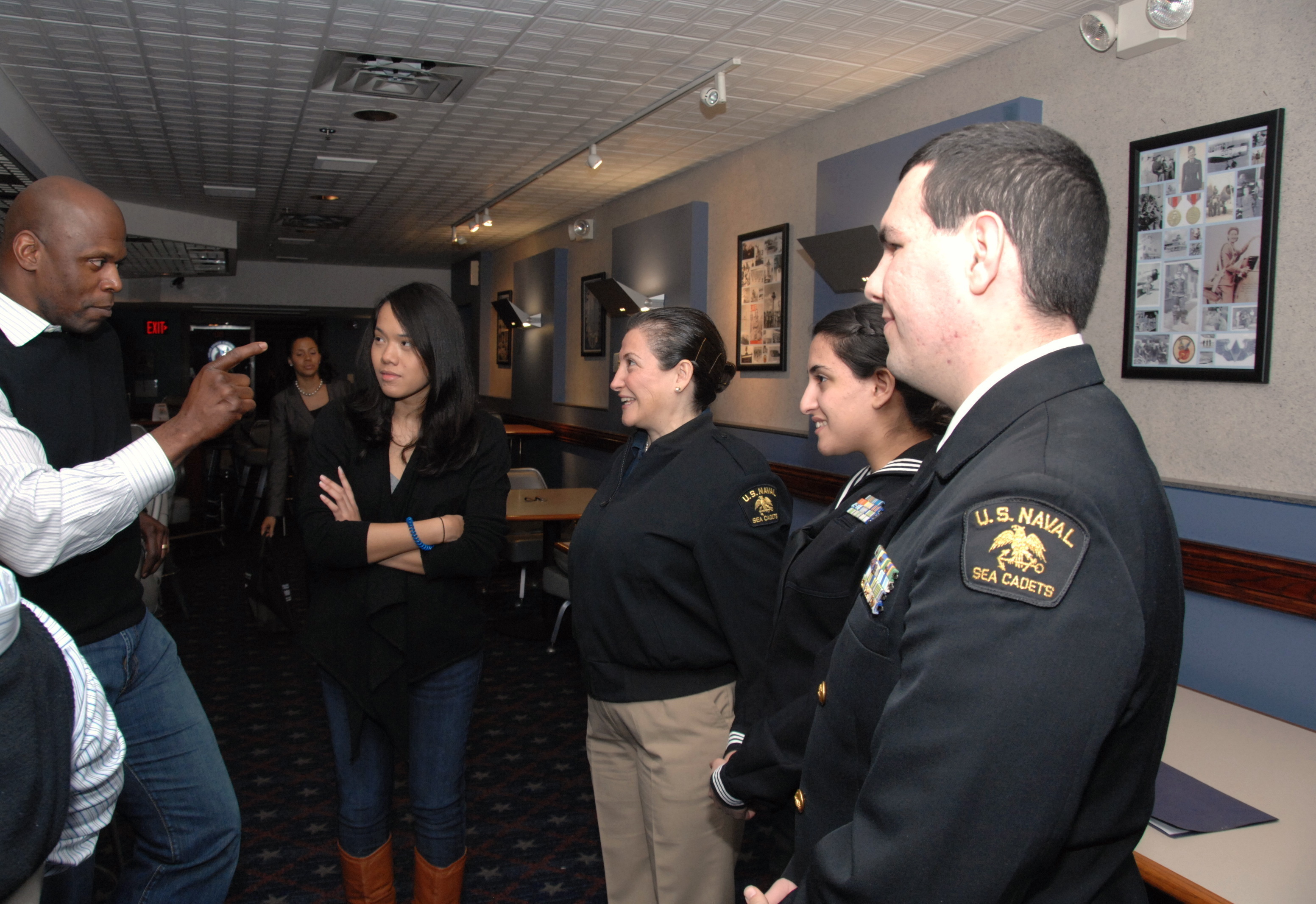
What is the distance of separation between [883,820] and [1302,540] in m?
2.57

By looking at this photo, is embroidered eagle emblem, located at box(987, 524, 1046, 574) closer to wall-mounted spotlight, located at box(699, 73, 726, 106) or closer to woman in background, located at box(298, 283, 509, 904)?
woman in background, located at box(298, 283, 509, 904)

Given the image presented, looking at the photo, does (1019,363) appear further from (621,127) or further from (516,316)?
(516,316)

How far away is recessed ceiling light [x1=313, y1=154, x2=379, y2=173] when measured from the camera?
6.23 m

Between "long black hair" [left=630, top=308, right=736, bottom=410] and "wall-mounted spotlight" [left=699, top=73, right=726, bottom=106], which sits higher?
"wall-mounted spotlight" [left=699, top=73, right=726, bottom=106]

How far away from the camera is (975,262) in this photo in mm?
906

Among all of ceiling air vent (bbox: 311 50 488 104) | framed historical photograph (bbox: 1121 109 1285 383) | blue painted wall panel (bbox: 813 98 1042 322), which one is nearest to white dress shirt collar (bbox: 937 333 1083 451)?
framed historical photograph (bbox: 1121 109 1285 383)

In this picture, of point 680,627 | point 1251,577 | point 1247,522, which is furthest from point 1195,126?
point 680,627

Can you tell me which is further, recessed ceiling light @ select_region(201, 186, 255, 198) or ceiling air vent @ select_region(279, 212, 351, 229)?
ceiling air vent @ select_region(279, 212, 351, 229)

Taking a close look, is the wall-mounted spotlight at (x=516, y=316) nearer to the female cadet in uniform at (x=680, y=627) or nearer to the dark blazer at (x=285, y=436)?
the dark blazer at (x=285, y=436)

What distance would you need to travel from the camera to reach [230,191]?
750cm

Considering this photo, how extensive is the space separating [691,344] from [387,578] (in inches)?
38.4

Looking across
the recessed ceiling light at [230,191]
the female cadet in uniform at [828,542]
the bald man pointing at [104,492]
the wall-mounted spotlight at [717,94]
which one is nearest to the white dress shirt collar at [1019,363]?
the female cadet in uniform at [828,542]

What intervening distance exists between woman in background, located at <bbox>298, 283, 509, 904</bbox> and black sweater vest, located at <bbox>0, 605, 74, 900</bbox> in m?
1.09

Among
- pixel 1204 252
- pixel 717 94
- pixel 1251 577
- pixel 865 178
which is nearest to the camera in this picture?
pixel 1251 577
